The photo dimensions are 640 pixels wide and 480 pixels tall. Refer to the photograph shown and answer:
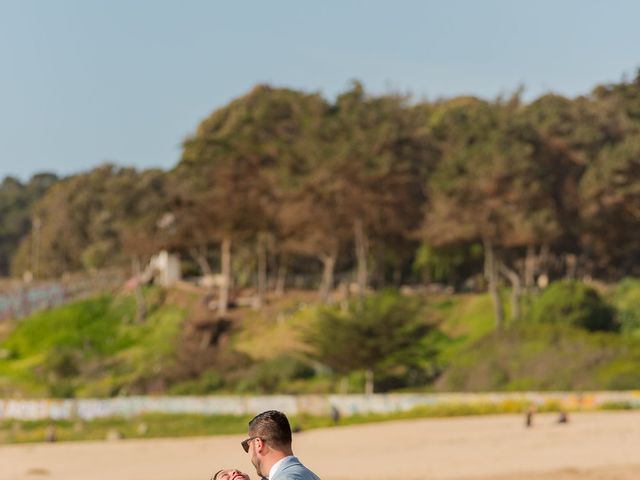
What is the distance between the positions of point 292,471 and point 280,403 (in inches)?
1559

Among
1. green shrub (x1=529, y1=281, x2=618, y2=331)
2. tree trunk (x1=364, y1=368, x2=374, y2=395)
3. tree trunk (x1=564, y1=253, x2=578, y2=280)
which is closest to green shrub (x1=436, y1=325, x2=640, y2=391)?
green shrub (x1=529, y1=281, x2=618, y2=331)

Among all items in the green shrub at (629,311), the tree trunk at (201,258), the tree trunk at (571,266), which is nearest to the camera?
the green shrub at (629,311)

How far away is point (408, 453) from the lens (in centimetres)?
3275

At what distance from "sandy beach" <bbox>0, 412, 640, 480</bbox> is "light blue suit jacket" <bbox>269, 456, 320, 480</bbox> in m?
21.6

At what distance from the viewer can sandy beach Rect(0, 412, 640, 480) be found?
2878 centimetres

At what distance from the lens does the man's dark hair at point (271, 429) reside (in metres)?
5.75

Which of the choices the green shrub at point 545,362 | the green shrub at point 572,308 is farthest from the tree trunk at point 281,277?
the green shrub at point 545,362

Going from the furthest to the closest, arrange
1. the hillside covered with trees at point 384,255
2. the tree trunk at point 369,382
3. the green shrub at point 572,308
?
the green shrub at point 572,308 < the hillside covered with trees at point 384,255 < the tree trunk at point 369,382

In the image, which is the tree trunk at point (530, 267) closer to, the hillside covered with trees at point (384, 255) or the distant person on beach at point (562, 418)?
the hillside covered with trees at point (384, 255)

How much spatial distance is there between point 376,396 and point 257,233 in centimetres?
2071

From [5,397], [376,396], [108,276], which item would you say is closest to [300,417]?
[376,396]

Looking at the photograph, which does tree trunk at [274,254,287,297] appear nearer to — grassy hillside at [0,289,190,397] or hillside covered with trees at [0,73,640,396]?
hillside covered with trees at [0,73,640,396]

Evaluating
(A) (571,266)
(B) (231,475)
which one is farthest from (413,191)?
(B) (231,475)

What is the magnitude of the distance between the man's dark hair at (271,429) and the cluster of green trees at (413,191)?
154ft
